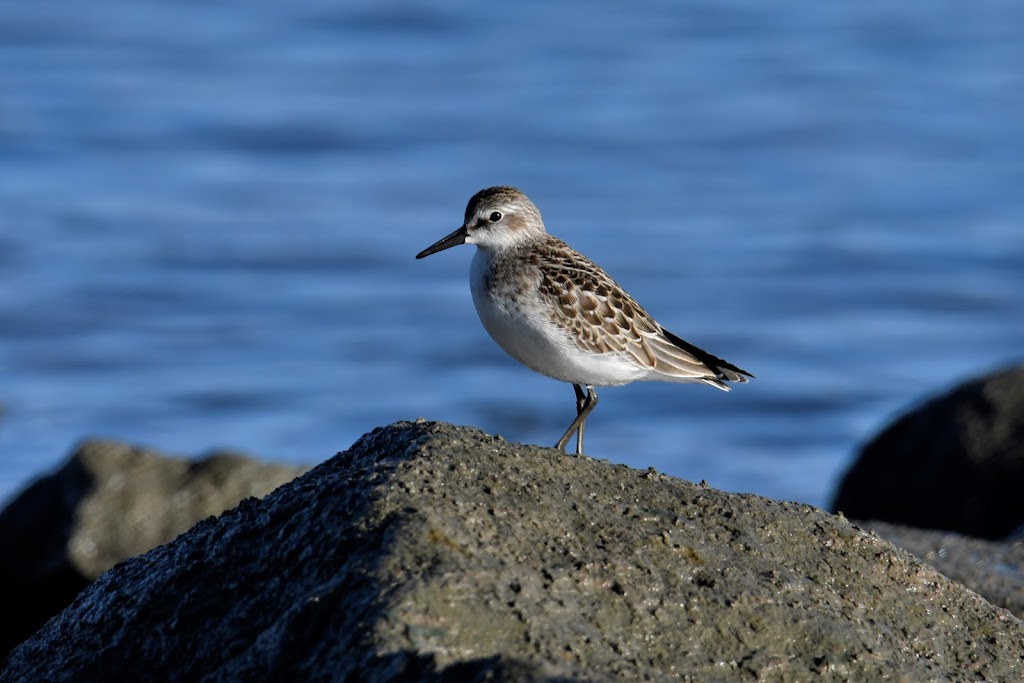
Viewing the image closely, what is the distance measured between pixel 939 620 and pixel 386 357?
11.0m

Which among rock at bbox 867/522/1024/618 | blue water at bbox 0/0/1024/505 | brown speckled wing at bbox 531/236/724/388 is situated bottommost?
blue water at bbox 0/0/1024/505

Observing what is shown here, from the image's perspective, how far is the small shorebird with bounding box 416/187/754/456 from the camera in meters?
6.91

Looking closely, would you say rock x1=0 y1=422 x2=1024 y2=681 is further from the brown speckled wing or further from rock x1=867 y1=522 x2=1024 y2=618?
the brown speckled wing

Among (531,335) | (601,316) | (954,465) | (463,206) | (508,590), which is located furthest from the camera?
(463,206)

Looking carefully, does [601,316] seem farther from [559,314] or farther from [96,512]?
[96,512]

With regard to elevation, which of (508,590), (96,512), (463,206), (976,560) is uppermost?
(508,590)

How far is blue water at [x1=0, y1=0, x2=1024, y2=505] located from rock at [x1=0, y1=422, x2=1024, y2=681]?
315 inches

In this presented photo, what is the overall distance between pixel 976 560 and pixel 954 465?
9.91 feet

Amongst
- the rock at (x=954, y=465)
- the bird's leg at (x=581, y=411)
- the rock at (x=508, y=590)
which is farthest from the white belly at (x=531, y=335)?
the rock at (x=954, y=465)

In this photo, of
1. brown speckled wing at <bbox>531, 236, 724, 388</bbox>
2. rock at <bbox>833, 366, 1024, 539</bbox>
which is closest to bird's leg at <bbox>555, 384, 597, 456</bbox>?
brown speckled wing at <bbox>531, 236, 724, 388</bbox>

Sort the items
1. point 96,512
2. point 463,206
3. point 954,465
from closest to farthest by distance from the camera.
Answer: point 96,512
point 954,465
point 463,206

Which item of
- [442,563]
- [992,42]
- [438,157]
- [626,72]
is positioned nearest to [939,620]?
[442,563]

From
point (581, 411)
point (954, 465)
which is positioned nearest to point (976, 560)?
point (581, 411)

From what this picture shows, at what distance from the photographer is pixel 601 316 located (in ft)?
23.5
